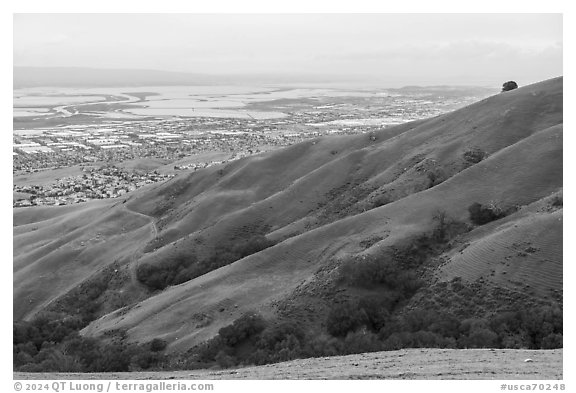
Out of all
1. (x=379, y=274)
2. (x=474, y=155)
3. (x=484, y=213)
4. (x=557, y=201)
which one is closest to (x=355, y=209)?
(x=474, y=155)

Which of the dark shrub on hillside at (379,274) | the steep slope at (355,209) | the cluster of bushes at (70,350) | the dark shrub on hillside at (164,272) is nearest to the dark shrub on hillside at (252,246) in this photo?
the steep slope at (355,209)

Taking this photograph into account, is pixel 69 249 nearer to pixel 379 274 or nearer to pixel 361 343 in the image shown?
pixel 379 274

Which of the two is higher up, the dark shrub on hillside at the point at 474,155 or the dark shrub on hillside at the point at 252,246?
the dark shrub on hillside at the point at 474,155

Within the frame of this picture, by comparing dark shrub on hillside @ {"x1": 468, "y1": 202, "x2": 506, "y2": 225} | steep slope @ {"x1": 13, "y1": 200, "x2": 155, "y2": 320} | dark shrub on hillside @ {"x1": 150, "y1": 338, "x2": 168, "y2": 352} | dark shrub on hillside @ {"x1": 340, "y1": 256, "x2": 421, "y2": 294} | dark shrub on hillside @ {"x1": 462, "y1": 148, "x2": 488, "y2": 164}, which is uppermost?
dark shrub on hillside @ {"x1": 462, "y1": 148, "x2": 488, "y2": 164}

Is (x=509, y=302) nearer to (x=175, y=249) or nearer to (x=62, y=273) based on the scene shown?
(x=175, y=249)

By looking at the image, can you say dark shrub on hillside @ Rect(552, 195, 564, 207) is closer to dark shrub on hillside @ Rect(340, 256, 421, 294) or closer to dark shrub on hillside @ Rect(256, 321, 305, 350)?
dark shrub on hillside @ Rect(340, 256, 421, 294)

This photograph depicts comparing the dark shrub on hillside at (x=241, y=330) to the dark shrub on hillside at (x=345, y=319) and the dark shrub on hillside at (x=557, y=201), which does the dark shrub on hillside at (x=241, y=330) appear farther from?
the dark shrub on hillside at (x=557, y=201)

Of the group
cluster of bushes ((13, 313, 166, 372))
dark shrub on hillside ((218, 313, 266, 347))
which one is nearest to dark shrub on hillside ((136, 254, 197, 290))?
cluster of bushes ((13, 313, 166, 372))
